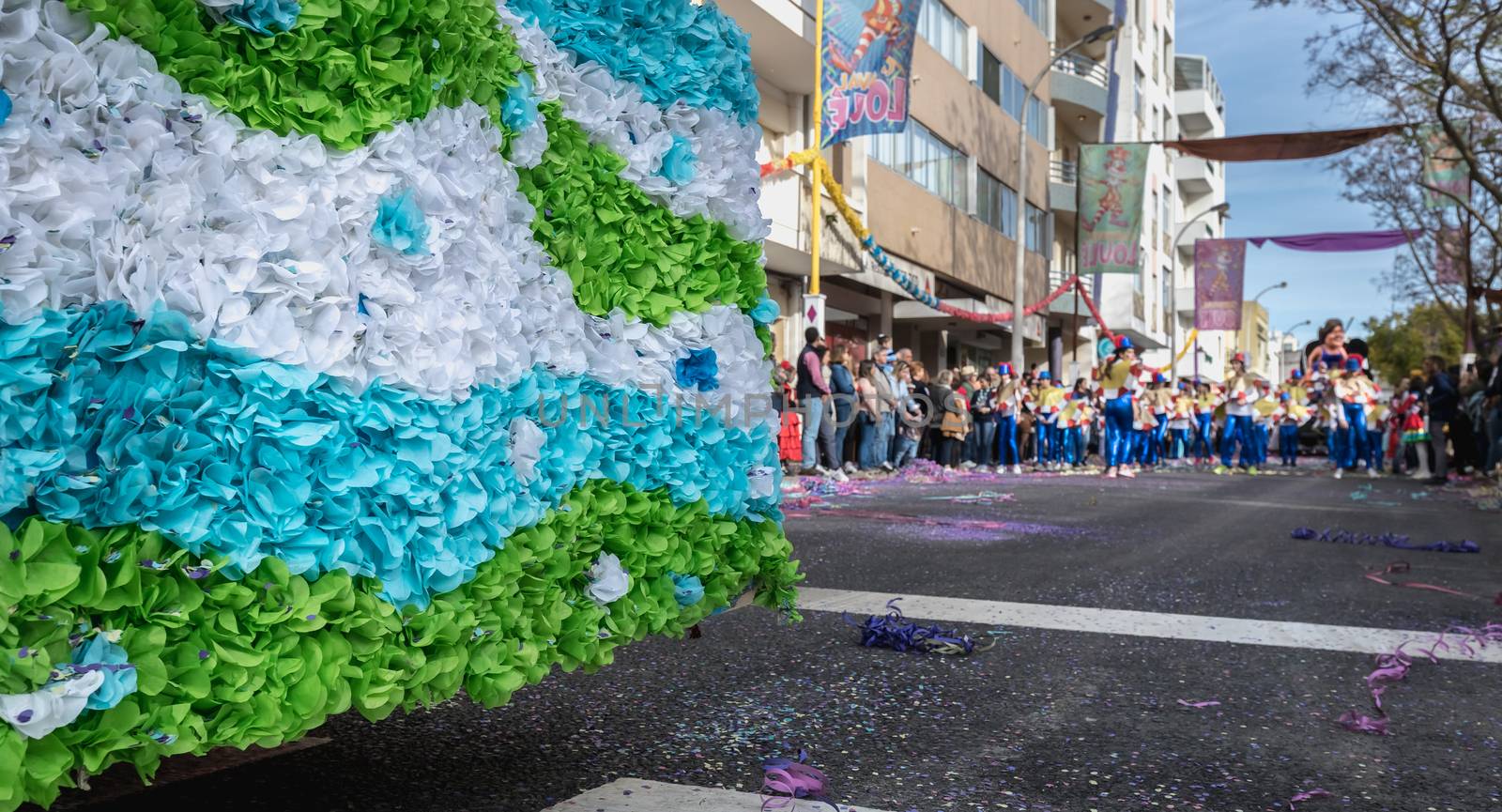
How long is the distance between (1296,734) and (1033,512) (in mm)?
7979

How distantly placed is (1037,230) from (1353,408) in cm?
1843

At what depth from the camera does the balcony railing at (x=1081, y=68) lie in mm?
40656

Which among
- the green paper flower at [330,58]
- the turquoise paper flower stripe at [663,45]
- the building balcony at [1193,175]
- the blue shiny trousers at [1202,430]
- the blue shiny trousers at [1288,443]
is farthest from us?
the building balcony at [1193,175]

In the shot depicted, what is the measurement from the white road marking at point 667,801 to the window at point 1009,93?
98.5 ft

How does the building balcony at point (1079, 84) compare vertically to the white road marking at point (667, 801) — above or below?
above

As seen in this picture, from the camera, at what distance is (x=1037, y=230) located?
39.4 metres

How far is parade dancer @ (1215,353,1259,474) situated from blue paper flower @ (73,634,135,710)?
22902 mm

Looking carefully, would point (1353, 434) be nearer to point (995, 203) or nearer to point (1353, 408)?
point (1353, 408)

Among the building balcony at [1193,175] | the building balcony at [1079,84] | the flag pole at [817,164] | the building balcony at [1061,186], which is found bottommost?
the flag pole at [817,164]

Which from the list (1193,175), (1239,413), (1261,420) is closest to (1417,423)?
(1239,413)

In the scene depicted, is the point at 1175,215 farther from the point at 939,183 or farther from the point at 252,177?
the point at 252,177

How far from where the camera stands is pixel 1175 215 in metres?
67.5

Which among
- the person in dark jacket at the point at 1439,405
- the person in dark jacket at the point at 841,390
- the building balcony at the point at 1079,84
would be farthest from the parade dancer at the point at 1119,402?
the building balcony at the point at 1079,84

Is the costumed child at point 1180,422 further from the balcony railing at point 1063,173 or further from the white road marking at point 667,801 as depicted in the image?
the white road marking at point 667,801
